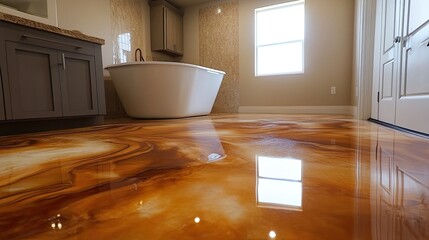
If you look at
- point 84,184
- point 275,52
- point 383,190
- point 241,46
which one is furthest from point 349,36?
point 84,184

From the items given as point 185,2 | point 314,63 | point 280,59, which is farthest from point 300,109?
point 185,2

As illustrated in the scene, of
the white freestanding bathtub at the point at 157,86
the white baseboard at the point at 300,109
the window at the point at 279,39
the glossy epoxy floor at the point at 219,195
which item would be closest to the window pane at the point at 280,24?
the window at the point at 279,39

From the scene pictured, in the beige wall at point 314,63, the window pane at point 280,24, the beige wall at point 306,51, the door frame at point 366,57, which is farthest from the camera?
the window pane at point 280,24

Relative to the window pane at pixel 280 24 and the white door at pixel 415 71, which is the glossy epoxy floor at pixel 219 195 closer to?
the white door at pixel 415 71

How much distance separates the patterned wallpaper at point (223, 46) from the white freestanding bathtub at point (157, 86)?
1.23 m

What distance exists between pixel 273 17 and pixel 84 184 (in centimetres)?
416

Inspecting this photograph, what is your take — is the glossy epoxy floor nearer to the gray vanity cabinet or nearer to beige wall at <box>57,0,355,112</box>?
the gray vanity cabinet

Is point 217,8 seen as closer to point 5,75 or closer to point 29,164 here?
point 5,75

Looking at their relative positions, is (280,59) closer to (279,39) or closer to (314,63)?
(279,39)

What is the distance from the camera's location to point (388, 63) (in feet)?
6.07

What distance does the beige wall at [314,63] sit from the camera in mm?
3555

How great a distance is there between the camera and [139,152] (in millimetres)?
954

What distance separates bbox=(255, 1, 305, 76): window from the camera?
3877 millimetres

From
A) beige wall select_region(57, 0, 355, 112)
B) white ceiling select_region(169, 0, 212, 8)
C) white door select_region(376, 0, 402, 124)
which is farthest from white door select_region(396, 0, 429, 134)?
white ceiling select_region(169, 0, 212, 8)
